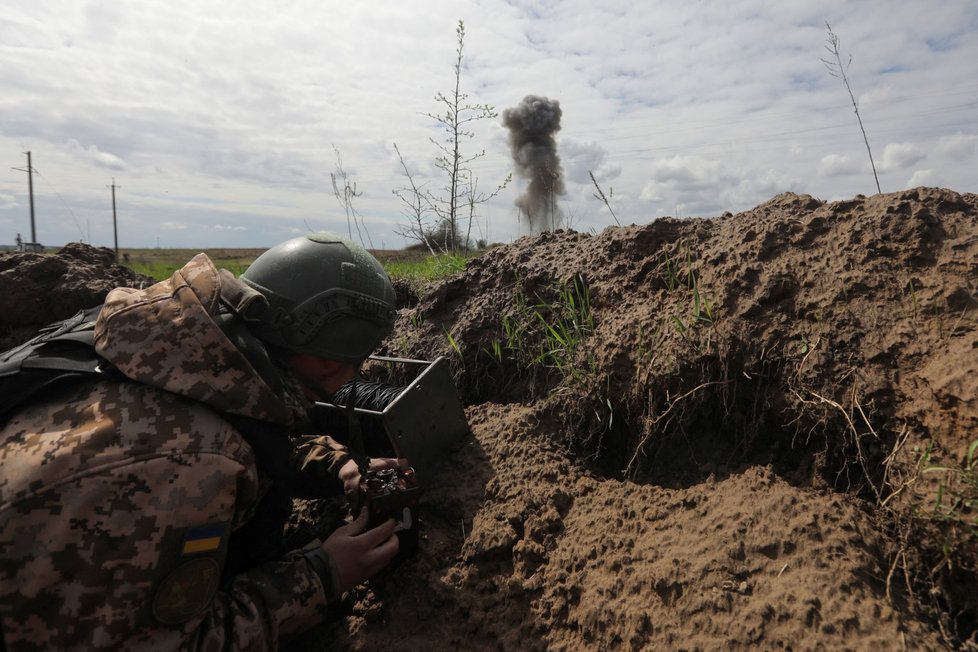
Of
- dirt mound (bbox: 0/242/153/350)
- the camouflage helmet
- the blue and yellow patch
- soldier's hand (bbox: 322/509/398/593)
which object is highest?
the camouflage helmet

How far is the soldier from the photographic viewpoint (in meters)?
1.40

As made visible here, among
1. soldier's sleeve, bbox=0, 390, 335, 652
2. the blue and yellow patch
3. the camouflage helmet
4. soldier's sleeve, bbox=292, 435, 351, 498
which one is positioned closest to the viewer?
soldier's sleeve, bbox=0, 390, 335, 652

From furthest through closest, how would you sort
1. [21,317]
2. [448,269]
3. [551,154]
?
1. [551,154]
2. [448,269]
3. [21,317]

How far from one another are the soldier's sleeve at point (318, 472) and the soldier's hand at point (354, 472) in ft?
0.17

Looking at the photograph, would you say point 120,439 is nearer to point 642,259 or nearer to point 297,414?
point 297,414

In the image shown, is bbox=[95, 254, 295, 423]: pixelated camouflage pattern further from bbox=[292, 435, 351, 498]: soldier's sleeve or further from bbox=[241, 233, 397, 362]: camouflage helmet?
bbox=[292, 435, 351, 498]: soldier's sleeve

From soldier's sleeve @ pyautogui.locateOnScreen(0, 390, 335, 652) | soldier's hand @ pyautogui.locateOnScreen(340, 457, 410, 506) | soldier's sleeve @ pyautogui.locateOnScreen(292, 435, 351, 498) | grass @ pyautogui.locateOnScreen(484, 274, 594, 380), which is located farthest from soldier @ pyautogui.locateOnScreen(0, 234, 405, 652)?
grass @ pyautogui.locateOnScreen(484, 274, 594, 380)

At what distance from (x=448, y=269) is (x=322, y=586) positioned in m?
3.68

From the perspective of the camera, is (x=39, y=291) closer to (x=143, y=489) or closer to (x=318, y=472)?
(x=318, y=472)

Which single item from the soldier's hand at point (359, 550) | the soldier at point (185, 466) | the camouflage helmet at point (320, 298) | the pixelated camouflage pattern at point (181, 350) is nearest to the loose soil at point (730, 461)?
the soldier's hand at point (359, 550)

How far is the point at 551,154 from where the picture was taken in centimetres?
3044

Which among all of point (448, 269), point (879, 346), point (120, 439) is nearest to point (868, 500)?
→ point (879, 346)

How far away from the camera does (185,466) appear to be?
4.99ft

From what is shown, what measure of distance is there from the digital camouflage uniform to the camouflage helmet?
0.16m
